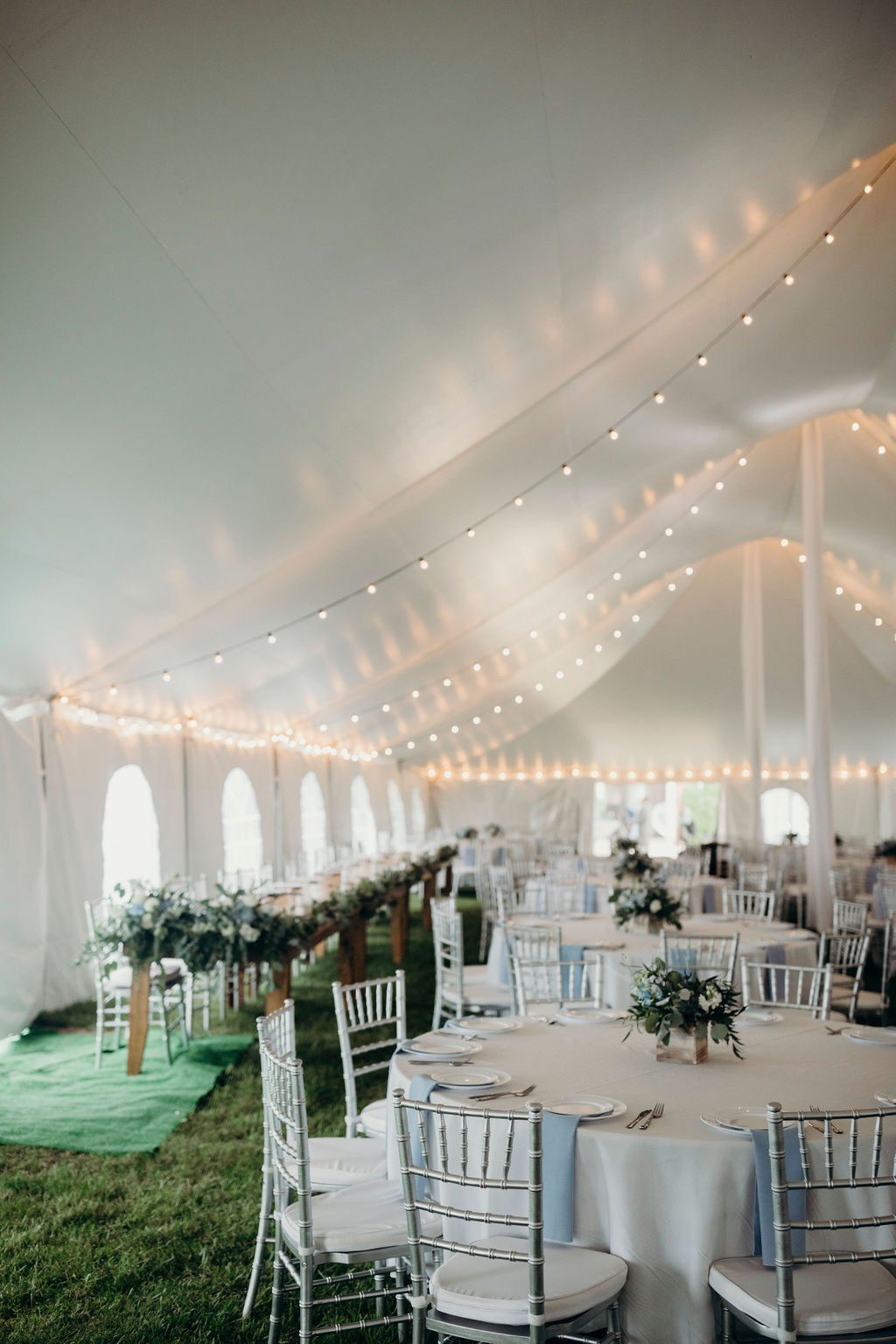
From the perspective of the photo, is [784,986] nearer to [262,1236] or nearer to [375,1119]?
[375,1119]

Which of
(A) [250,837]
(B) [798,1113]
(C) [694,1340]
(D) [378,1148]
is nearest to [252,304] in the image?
(D) [378,1148]

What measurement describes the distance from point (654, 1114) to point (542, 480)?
604 cm

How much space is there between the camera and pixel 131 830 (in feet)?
33.4

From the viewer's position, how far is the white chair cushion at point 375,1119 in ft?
12.4

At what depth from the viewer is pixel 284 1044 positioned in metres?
3.62

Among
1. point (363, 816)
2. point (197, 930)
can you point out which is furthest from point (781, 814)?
point (197, 930)

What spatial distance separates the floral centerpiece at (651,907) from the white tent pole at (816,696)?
467cm

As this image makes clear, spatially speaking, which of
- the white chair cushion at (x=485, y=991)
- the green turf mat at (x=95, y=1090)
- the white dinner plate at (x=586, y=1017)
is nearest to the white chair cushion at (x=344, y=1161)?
the white dinner plate at (x=586, y=1017)

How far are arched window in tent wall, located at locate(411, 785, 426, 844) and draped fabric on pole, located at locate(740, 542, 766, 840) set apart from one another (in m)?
8.10

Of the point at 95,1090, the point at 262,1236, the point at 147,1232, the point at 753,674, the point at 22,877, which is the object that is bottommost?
the point at 95,1090

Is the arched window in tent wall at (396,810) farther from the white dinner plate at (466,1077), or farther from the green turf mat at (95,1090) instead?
the white dinner plate at (466,1077)

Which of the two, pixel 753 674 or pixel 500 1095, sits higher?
pixel 753 674

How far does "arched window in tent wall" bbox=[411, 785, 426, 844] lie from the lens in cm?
2159

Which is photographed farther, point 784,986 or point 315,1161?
point 784,986
